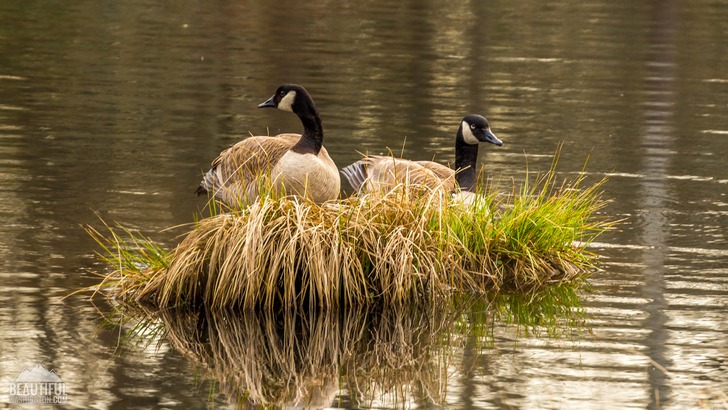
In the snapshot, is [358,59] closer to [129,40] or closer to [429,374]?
[129,40]

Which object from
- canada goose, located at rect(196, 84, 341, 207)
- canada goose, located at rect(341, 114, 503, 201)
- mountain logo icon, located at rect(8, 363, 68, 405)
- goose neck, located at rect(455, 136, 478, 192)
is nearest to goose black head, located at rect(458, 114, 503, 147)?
canada goose, located at rect(341, 114, 503, 201)

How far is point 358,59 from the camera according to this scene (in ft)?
88.2

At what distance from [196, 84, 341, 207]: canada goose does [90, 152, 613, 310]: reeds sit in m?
0.70

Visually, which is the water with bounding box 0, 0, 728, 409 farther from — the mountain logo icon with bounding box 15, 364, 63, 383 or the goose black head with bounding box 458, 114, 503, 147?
the goose black head with bounding box 458, 114, 503, 147

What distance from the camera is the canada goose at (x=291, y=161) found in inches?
472

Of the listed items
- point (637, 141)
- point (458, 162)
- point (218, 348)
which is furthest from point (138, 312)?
point (637, 141)

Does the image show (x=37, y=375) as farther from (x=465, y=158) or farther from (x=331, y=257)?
(x=465, y=158)

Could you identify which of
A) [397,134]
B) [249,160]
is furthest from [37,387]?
[397,134]

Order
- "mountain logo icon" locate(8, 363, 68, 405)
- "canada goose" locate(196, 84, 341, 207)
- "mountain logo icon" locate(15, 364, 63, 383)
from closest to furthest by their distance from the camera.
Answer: "mountain logo icon" locate(8, 363, 68, 405)
"mountain logo icon" locate(15, 364, 63, 383)
"canada goose" locate(196, 84, 341, 207)

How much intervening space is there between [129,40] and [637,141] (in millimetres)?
Result: 13155

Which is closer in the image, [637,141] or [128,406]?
[128,406]

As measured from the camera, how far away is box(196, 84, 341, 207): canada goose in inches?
472

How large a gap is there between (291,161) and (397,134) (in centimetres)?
653

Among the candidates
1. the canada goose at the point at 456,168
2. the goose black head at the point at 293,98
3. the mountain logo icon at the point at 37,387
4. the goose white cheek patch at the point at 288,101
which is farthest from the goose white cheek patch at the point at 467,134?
the mountain logo icon at the point at 37,387
